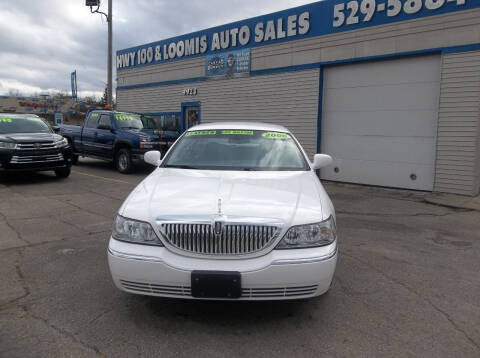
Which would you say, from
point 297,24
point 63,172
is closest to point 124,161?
point 63,172

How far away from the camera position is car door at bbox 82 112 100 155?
13.2 m

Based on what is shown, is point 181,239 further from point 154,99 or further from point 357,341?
point 154,99

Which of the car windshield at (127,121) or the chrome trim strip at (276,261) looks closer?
the chrome trim strip at (276,261)

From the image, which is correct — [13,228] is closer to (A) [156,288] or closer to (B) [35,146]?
(A) [156,288]

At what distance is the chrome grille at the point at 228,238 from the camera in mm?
2922

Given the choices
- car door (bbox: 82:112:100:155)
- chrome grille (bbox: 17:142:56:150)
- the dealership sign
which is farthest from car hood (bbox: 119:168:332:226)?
car door (bbox: 82:112:100:155)

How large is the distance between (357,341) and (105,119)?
38.4 feet

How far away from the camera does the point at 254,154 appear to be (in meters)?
4.54

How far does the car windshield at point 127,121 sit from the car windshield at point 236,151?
821cm

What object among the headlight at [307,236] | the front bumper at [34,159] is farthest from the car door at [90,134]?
the headlight at [307,236]

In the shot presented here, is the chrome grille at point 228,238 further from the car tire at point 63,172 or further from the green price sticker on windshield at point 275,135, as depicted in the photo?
the car tire at point 63,172

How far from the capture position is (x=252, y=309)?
3.38 metres

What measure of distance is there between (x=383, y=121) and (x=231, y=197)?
8.37m

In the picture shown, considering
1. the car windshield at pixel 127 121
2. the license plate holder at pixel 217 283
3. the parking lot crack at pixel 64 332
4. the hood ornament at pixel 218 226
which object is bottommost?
the parking lot crack at pixel 64 332
